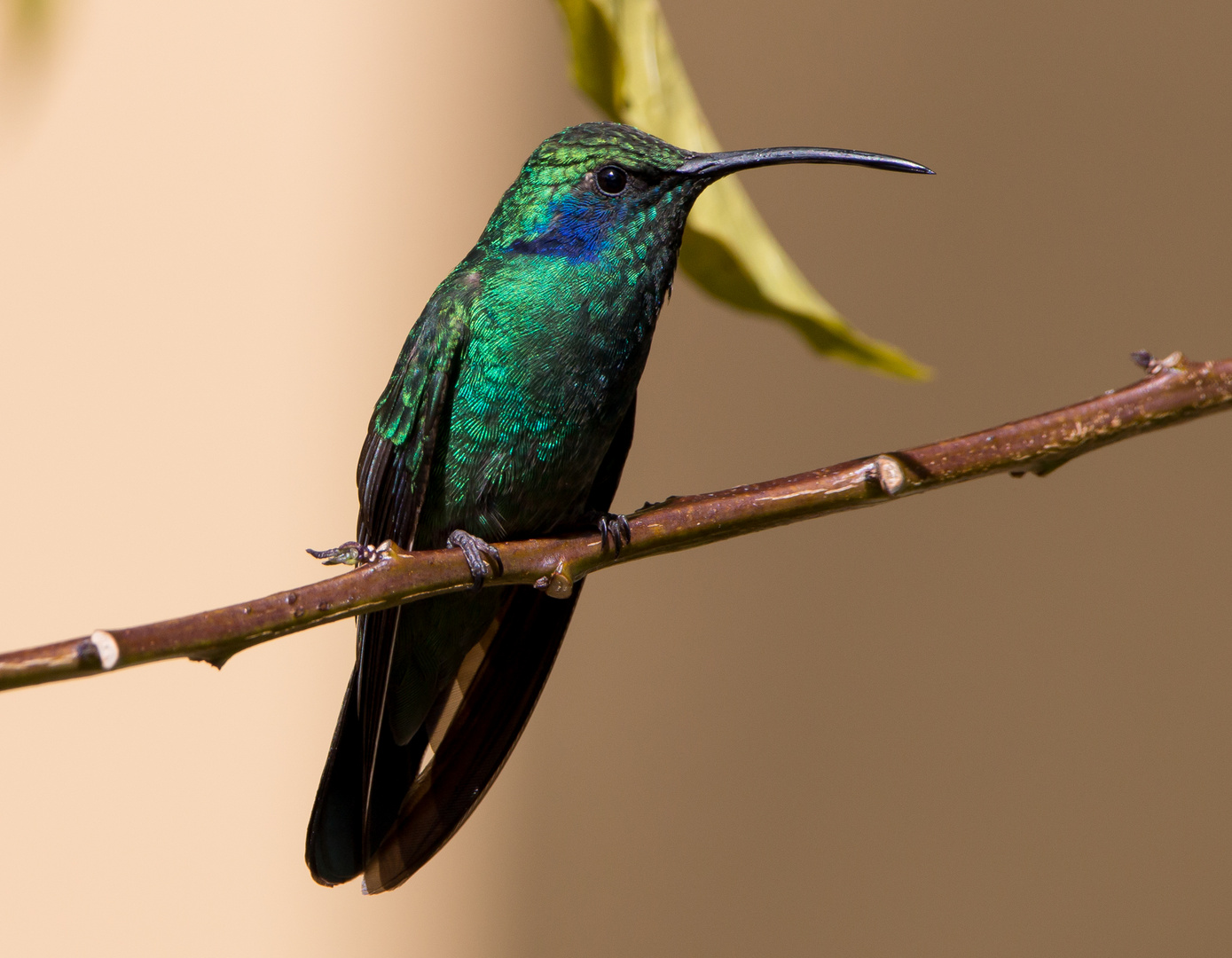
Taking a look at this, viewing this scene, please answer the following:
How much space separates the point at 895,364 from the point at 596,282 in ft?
1.92

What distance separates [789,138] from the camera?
385 cm

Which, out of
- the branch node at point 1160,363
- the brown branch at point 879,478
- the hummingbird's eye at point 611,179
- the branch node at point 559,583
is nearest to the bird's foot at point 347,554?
the brown branch at point 879,478

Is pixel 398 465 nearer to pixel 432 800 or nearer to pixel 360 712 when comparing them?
pixel 360 712

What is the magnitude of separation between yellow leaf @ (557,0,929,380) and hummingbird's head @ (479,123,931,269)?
0.43 metres

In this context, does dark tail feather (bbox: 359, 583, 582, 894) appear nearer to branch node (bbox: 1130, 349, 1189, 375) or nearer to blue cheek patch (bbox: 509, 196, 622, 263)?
blue cheek patch (bbox: 509, 196, 622, 263)

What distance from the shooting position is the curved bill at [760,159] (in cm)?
162

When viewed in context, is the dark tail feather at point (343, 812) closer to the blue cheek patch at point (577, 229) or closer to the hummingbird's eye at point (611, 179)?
the blue cheek patch at point (577, 229)

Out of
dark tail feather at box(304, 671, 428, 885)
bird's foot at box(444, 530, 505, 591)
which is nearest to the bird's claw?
bird's foot at box(444, 530, 505, 591)

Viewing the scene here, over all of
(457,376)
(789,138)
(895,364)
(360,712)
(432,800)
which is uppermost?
(789,138)

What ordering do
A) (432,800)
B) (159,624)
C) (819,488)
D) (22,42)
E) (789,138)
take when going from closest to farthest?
1. (159,624)
2. (22,42)
3. (819,488)
4. (432,800)
5. (789,138)

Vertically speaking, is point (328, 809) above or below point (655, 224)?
below

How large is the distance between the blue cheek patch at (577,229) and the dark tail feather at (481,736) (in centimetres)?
51

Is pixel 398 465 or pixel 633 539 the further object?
pixel 398 465

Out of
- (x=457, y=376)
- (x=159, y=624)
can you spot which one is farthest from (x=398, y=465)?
(x=159, y=624)
